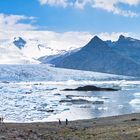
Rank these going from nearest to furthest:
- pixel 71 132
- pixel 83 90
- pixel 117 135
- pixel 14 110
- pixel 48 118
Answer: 1. pixel 117 135
2. pixel 71 132
3. pixel 48 118
4. pixel 14 110
5. pixel 83 90

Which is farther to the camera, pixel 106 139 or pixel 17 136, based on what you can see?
pixel 106 139

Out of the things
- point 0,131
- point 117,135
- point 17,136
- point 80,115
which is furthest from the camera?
point 80,115

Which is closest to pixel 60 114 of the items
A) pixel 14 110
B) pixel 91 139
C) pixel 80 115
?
pixel 80 115

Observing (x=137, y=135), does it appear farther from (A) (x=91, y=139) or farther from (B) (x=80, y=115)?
(B) (x=80, y=115)

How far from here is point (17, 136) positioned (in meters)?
26.1

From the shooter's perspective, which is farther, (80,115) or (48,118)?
(80,115)

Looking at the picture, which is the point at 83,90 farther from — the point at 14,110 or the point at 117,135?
the point at 117,135

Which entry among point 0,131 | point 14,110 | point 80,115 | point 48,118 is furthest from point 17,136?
point 14,110

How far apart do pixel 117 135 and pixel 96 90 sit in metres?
129

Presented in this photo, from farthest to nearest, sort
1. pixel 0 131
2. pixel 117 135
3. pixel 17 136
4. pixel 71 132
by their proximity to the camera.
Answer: pixel 71 132, pixel 117 135, pixel 0 131, pixel 17 136

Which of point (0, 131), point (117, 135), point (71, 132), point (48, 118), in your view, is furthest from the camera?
point (48, 118)

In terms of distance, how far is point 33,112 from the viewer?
2813 inches

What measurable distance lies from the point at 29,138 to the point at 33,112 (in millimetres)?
45534

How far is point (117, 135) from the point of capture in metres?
30.5
